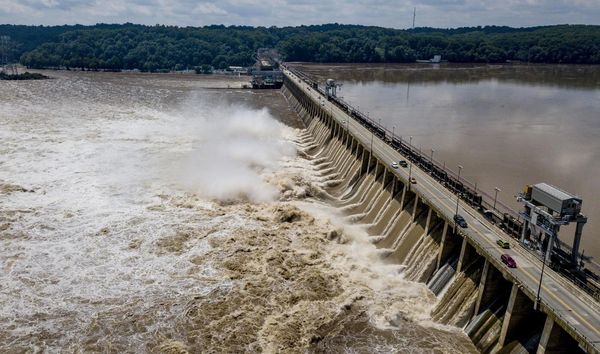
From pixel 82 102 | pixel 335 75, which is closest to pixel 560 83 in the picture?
pixel 335 75

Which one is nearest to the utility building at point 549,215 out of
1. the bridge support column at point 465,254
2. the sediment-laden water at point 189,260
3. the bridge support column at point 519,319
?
the bridge support column at point 519,319

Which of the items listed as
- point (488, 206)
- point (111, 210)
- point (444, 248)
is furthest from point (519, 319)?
point (111, 210)

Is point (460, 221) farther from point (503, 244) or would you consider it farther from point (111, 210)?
point (111, 210)

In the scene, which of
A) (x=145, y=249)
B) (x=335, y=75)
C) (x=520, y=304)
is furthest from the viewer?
(x=335, y=75)

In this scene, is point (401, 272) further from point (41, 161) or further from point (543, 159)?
point (41, 161)

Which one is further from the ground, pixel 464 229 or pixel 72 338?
pixel 464 229

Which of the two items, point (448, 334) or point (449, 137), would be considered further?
point (449, 137)

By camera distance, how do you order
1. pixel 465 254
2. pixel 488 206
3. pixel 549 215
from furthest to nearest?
pixel 488 206 < pixel 465 254 < pixel 549 215
